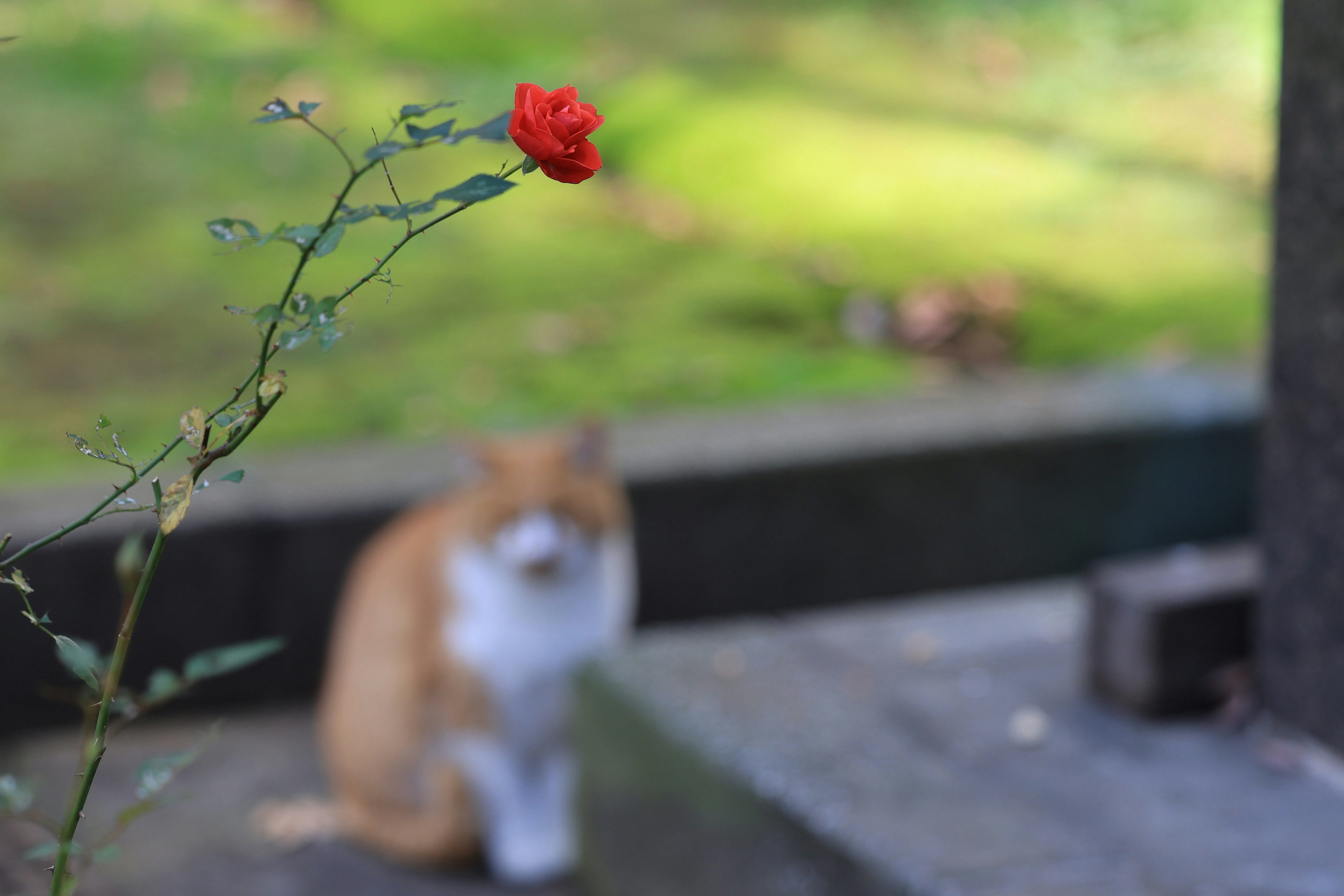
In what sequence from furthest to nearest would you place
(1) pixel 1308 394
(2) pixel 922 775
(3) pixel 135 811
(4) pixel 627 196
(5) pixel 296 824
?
(4) pixel 627 196
(5) pixel 296 824
(2) pixel 922 775
(1) pixel 1308 394
(3) pixel 135 811

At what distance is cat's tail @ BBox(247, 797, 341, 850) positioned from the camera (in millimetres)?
2818

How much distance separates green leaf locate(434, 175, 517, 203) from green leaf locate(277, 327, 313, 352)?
0.30 feet

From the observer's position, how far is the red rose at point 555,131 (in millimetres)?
623

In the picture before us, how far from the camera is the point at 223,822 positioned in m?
2.91

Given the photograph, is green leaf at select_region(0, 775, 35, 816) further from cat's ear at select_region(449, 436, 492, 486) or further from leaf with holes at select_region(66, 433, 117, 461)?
cat's ear at select_region(449, 436, 492, 486)

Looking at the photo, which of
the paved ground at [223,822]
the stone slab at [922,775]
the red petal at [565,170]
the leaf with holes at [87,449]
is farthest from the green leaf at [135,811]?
the paved ground at [223,822]

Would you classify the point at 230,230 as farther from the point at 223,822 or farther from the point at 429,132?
the point at 223,822

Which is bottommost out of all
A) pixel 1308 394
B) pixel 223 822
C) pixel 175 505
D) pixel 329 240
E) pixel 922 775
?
pixel 223 822

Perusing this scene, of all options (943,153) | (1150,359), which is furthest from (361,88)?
(1150,359)

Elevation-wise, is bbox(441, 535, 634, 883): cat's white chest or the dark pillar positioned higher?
the dark pillar

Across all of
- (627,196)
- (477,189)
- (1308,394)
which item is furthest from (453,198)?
(627,196)

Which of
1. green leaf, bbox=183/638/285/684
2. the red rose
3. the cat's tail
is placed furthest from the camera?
the cat's tail

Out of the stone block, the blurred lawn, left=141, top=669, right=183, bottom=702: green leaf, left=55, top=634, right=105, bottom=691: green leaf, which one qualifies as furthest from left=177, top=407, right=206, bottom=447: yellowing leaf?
the blurred lawn

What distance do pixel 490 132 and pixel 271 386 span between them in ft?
0.54
